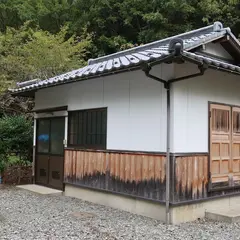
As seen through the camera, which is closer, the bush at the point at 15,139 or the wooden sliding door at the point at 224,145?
the wooden sliding door at the point at 224,145

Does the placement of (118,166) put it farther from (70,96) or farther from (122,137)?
(70,96)

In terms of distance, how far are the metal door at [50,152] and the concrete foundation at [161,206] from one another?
60.3 inches

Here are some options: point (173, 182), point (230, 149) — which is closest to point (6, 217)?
point (173, 182)

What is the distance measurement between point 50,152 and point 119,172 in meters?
3.08

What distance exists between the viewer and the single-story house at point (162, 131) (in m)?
5.84

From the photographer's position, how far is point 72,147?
8234 mm

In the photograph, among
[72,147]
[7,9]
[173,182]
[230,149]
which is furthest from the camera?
[7,9]

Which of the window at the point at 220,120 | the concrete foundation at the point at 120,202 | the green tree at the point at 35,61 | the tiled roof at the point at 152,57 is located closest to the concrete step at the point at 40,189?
the concrete foundation at the point at 120,202

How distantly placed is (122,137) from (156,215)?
171 cm

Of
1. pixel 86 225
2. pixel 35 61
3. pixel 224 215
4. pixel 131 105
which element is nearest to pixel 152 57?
pixel 131 105

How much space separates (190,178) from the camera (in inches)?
237

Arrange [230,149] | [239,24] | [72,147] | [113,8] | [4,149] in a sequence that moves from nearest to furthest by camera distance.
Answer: [230,149] → [72,147] → [4,149] → [239,24] → [113,8]

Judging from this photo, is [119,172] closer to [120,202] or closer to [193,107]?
[120,202]

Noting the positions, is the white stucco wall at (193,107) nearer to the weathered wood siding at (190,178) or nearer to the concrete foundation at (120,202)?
the weathered wood siding at (190,178)
